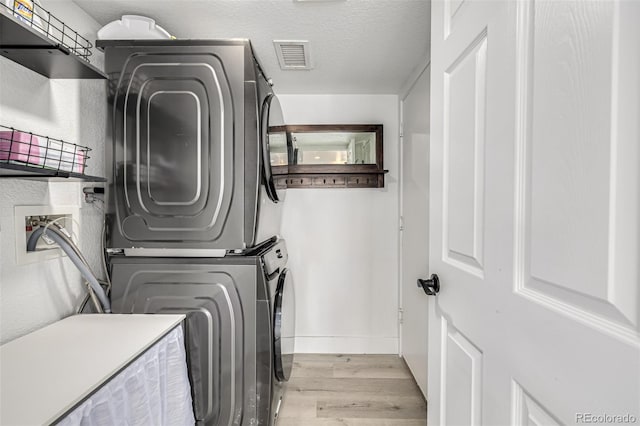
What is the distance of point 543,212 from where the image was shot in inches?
24.9

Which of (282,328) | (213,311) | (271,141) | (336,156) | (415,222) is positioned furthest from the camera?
(336,156)

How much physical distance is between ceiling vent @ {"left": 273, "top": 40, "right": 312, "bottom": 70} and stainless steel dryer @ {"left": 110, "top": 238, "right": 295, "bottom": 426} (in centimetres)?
134

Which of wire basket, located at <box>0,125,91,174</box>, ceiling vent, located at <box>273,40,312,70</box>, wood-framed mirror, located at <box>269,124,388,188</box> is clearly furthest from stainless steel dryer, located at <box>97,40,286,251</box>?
wood-framed mirror, located at <box>269,124,388,188</box>

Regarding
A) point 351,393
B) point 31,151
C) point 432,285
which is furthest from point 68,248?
point 351,393

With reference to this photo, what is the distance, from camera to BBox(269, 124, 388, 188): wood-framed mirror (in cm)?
266

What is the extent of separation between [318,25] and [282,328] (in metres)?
1.72

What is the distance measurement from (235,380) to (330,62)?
2.03 m

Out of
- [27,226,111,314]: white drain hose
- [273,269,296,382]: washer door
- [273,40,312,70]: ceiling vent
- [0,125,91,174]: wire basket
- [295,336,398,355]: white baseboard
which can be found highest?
[273,40,312,70]: ceiling vent

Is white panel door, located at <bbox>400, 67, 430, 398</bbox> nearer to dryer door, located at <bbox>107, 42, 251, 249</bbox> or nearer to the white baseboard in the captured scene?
the white baseboard

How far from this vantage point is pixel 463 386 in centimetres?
96

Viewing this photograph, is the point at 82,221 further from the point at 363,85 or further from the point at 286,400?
the point at 363,85

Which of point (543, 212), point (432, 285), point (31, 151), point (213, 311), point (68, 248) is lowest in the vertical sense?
point (213, 311)

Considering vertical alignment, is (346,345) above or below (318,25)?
below

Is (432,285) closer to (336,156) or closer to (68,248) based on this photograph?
(68,248)
